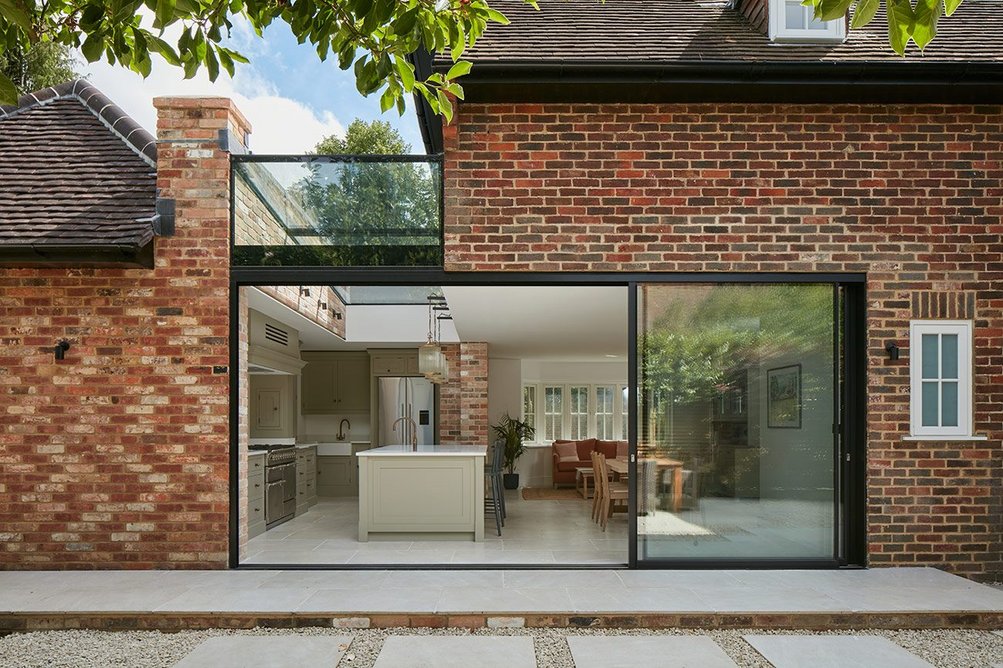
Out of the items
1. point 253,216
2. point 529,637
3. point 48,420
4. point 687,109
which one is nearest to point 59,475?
point 48,420

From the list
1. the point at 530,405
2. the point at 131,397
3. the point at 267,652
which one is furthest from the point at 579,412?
the point at 267,652

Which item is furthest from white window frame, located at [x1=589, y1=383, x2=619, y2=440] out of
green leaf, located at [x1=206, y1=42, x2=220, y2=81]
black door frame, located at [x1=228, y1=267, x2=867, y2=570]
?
green leaf, located at [x1=206, y1=42, x2=220, y2=81]

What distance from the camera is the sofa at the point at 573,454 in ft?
47.6

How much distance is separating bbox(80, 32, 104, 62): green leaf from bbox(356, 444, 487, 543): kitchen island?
5.49m

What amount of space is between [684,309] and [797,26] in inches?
102

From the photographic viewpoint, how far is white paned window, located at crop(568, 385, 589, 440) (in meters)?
16.0

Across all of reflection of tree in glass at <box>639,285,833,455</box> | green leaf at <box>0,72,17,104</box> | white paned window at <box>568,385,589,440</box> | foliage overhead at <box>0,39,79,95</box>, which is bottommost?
white paned window at <box>568,385,589,440</box>

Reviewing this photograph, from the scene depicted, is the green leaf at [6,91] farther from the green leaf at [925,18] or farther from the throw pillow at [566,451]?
the throw pillow at [566,451]

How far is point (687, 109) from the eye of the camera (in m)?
6.32

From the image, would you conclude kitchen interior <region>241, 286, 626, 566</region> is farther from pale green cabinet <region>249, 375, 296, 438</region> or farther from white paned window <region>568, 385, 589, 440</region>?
white paned window <region>568, 385, 589, 440</region>

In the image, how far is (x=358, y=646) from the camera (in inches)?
186

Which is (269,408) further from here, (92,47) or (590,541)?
(92,47)

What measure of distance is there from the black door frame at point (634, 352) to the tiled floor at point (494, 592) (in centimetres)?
18

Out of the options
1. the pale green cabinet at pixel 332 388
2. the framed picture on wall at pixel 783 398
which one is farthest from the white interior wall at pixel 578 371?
the framed picture on wall at pixel 783 398
